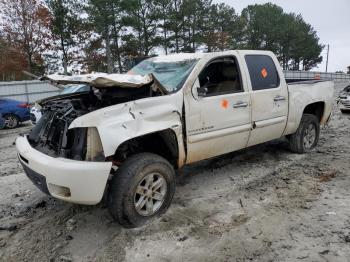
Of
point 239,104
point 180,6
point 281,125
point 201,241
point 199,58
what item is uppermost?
point 180,6

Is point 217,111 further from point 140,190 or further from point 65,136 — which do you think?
point 65,136

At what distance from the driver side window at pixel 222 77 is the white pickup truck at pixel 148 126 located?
0.05ft

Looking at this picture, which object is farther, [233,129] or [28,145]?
[233,129]

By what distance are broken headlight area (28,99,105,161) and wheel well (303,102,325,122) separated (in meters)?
4.34

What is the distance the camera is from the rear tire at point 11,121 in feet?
38.5

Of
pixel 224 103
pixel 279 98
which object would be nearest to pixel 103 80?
pixel 224 103

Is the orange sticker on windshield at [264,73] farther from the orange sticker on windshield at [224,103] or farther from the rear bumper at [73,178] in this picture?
the rear bumper at [73,178]

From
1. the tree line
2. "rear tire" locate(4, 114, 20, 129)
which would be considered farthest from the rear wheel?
the tree line

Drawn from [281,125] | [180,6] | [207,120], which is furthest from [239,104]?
[180,6]

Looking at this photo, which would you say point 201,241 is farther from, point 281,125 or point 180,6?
point 180,6

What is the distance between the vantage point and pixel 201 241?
3.38 m

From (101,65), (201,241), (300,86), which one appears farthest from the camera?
(101,65)

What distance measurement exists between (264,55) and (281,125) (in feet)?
3.75

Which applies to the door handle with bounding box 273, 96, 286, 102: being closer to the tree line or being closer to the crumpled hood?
the crumpled hood
